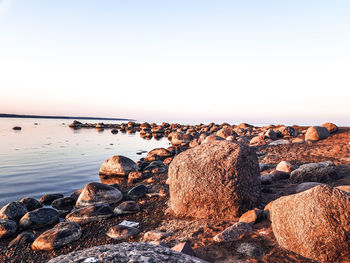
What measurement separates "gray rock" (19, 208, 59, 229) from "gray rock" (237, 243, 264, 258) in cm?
505

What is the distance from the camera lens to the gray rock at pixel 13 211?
593 centimetres

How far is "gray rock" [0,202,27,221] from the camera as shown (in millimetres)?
5930

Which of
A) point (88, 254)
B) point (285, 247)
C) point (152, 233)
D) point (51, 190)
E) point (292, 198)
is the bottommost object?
point (51, 190)

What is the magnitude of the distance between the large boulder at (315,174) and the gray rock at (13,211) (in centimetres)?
811

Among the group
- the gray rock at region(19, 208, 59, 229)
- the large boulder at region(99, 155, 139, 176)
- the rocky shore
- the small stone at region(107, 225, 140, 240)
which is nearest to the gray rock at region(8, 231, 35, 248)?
the rocky shore

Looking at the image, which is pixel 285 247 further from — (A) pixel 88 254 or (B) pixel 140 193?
(B) pixel 140 193

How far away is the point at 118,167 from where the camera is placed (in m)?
10.8

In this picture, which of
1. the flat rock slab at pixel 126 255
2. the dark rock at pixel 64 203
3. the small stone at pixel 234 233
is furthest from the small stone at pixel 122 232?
the flat rock slab at pixel 126 255

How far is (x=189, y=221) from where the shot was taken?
4.71 meters

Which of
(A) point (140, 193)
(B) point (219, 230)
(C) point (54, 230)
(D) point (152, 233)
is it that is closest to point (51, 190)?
(A) point (140, 193)

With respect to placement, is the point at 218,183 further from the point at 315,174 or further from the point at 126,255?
the point at 315,174

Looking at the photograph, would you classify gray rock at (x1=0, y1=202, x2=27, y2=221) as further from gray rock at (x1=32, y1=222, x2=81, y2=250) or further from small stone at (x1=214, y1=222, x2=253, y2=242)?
small stone at (x1=214, y1=222, x2=253, y2=242)

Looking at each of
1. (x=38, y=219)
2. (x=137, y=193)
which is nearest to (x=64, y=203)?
(x=38, y=219)

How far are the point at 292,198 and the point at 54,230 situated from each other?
488 centimetres
